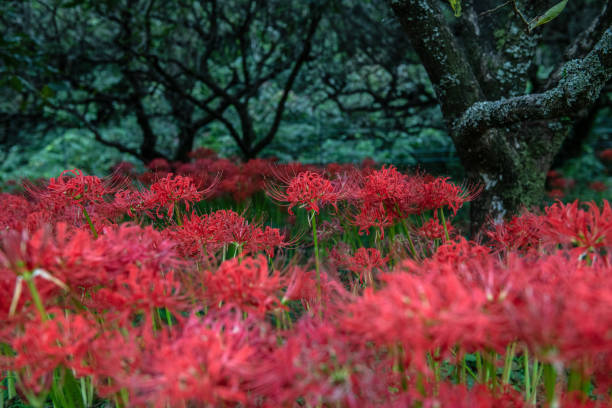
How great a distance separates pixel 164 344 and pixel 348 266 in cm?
65

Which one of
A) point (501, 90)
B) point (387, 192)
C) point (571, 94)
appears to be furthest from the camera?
point (501, 90)

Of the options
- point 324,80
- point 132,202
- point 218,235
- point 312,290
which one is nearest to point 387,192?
point 312,290

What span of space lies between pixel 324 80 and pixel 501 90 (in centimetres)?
333

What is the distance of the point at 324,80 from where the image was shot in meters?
5.25

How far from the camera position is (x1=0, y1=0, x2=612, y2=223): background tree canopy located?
6.01 ft

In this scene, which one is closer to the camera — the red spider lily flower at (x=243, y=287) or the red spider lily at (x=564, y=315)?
the red spider lily at (x=564, y=315)

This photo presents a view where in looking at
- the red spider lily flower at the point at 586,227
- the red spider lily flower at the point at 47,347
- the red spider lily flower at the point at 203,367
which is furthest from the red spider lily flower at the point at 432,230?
the red spider lily flower at the point at 47,347

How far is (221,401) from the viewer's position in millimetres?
625

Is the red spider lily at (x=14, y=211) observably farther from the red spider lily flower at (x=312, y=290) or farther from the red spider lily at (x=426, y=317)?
the red spider lily at (x=426, y=317)

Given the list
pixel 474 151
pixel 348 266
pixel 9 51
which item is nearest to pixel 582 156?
pixel 474 151

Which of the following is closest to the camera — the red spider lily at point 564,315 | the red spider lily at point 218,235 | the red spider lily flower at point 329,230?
the red spider lily at point 564,315

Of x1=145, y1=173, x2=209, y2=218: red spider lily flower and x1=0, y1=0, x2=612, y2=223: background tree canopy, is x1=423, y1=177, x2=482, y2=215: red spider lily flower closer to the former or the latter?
x1=0, y1=0, x2=612, y2=223: background tree canopy

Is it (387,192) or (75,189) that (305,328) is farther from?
(75,189)

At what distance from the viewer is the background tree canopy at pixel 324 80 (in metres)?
1.83
